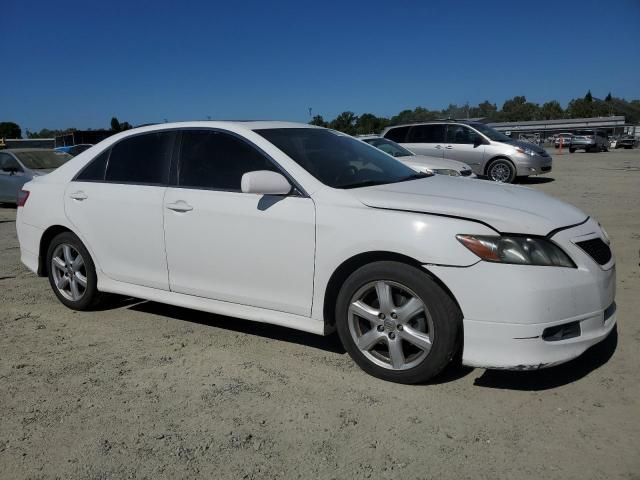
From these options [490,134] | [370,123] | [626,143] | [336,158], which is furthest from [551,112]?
[336,158]

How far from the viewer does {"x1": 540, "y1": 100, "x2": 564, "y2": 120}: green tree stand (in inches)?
5517

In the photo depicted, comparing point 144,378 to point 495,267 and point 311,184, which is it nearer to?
point 311,184

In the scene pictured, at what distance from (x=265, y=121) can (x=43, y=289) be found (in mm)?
3085

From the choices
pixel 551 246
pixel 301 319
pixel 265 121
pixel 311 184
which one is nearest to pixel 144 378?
pixel 301 319

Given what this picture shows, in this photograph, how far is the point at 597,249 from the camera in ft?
11.3

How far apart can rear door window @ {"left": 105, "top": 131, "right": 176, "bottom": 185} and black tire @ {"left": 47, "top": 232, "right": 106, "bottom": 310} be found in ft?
2.16

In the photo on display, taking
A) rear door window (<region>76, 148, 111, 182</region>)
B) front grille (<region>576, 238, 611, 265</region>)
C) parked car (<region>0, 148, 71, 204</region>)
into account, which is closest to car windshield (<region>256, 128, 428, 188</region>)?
front grille (<region>576, 238, 611, 265</region>)

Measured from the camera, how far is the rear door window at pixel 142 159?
14.8 feet

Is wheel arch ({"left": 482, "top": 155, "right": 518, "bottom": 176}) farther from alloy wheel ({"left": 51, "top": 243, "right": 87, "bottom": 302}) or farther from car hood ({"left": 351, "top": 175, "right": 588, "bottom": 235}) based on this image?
alloy wheel ({"left": 51, "top": 243, "right": 87, "bottom": 302})

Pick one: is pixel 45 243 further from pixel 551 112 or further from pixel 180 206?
pixel 551 112

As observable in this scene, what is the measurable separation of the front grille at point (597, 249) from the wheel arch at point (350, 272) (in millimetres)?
837

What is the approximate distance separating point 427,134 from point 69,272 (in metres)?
12.5

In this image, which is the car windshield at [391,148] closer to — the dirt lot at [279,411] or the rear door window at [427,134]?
the rear door window at [427,134]

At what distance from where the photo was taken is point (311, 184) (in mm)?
3738
